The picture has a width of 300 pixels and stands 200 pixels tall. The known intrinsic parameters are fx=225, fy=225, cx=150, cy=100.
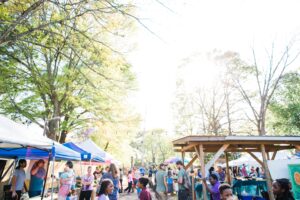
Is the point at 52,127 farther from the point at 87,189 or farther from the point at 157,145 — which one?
the point at 157,145

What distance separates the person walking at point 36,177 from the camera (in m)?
8.34

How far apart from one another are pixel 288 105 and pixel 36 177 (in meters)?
22.3

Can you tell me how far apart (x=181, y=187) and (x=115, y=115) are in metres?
9.05

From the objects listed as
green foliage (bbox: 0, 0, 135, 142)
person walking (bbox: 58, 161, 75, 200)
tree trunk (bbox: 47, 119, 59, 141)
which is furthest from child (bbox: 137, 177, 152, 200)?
tree trunk (bbox: 47, 119, 59, 141)

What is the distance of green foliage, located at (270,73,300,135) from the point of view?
2122 centimetres

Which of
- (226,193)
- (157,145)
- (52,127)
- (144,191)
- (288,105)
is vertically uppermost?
(157,145)

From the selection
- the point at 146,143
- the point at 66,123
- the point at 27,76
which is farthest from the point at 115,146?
the point at 146,143

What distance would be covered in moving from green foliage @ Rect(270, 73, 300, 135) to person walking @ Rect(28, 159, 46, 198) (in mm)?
21660

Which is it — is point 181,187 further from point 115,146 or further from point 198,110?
point 198,110

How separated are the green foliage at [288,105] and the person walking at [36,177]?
21660 mm

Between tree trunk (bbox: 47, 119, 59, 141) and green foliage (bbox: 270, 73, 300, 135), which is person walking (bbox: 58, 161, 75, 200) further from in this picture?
green foliage (bbox: 270, 73, 300, 135)

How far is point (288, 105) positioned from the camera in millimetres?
21875

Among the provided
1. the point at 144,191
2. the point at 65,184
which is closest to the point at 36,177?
the point at 65,184

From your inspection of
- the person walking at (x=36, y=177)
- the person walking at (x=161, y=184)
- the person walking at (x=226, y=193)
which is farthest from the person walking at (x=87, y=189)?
the person walking at (x=226, y=193)
